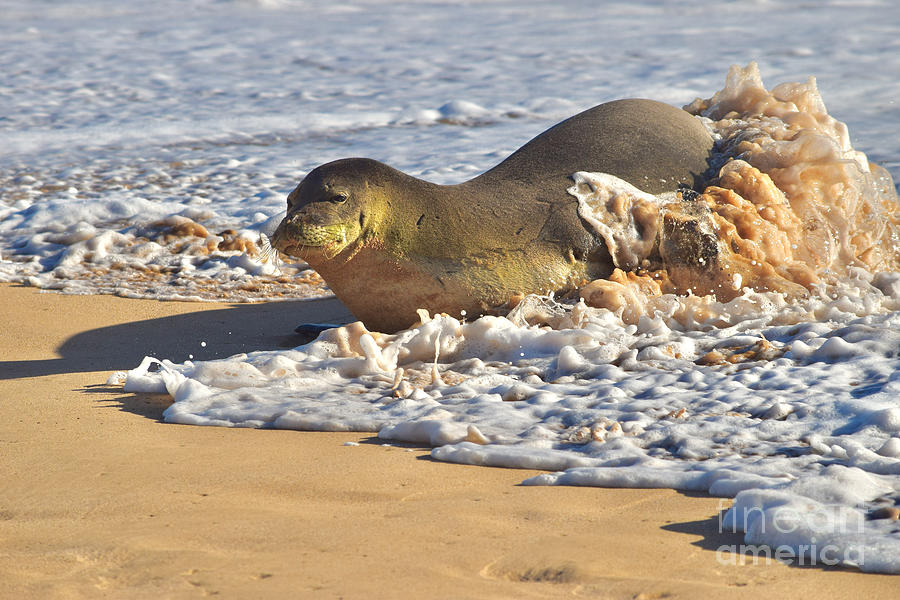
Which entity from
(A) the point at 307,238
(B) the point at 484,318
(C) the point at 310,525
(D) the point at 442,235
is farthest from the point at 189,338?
(C) the point at 310,525

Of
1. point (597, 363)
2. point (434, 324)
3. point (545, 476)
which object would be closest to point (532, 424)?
point (545, 476)

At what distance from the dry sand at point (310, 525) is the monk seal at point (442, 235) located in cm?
124

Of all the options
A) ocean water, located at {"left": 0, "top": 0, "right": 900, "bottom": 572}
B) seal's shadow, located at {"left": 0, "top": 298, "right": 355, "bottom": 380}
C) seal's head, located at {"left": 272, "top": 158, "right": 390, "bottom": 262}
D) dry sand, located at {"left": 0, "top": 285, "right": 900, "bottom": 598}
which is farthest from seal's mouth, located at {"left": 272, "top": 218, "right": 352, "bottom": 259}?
dry sand, located at {"left": 0, "top": 285, "right": 900, "bottom": 598}

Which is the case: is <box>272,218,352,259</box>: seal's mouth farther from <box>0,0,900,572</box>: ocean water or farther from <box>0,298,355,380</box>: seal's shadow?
<box>0,298,355,380</box>: seal's shadow

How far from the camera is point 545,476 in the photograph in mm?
2965

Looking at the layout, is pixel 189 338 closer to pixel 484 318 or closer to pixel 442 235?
pixel 442 235

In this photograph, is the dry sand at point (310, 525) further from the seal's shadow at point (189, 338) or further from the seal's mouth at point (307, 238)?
the seal's mouth at point (307, 238)

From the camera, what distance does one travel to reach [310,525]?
2590 millimetres

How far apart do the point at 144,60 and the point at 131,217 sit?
36.8 ft

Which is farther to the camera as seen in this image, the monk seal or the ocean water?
the monk seal

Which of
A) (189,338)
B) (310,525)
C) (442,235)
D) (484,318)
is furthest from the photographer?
(189,338)

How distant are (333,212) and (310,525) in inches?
86.1

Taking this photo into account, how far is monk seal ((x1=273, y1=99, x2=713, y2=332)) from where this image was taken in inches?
182

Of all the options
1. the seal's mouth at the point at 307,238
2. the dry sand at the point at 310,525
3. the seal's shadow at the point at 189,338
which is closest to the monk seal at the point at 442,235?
the seal's mouth at the point at 307,238
